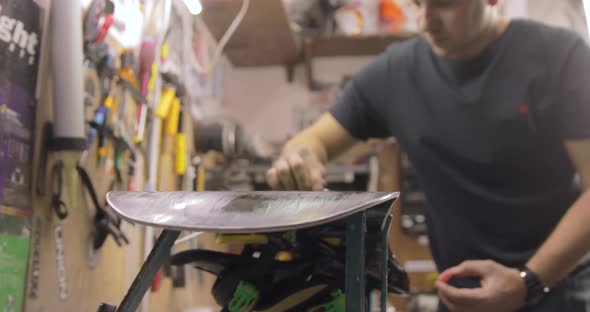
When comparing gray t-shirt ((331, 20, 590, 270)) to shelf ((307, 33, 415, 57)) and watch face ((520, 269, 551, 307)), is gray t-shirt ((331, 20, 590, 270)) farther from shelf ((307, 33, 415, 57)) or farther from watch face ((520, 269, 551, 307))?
shelf ((307, 33, 415, 57))

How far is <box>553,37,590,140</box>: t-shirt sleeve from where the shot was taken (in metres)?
0.82

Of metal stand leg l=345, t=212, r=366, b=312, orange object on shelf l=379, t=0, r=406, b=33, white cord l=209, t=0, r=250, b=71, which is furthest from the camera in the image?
orange object on shelf l=379, t=0, r=406, b=33

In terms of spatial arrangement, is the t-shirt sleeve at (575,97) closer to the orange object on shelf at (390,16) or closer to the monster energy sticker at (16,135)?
the monster energy sticker at (16,135)


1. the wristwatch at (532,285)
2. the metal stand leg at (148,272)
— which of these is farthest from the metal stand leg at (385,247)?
the wristwatch at (532,285)

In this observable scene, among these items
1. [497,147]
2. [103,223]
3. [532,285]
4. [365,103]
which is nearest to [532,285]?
[532,285]

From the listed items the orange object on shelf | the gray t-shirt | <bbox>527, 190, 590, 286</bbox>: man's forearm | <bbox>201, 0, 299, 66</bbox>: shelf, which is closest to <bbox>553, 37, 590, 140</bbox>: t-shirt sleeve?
the gray t-shirt

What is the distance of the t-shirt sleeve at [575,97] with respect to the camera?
819 millimetres

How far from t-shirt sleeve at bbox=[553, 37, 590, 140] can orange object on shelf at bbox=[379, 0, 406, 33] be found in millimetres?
1176

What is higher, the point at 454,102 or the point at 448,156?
the point at 454,102

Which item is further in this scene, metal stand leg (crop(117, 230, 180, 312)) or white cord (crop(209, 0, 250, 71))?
white cord (crop(209, 0, 250, 71))

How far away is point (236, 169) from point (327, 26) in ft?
2.37

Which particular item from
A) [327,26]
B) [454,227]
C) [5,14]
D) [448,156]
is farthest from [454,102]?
[327,26]

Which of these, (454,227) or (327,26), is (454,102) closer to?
(454,227)

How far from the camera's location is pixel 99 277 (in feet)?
2.72
